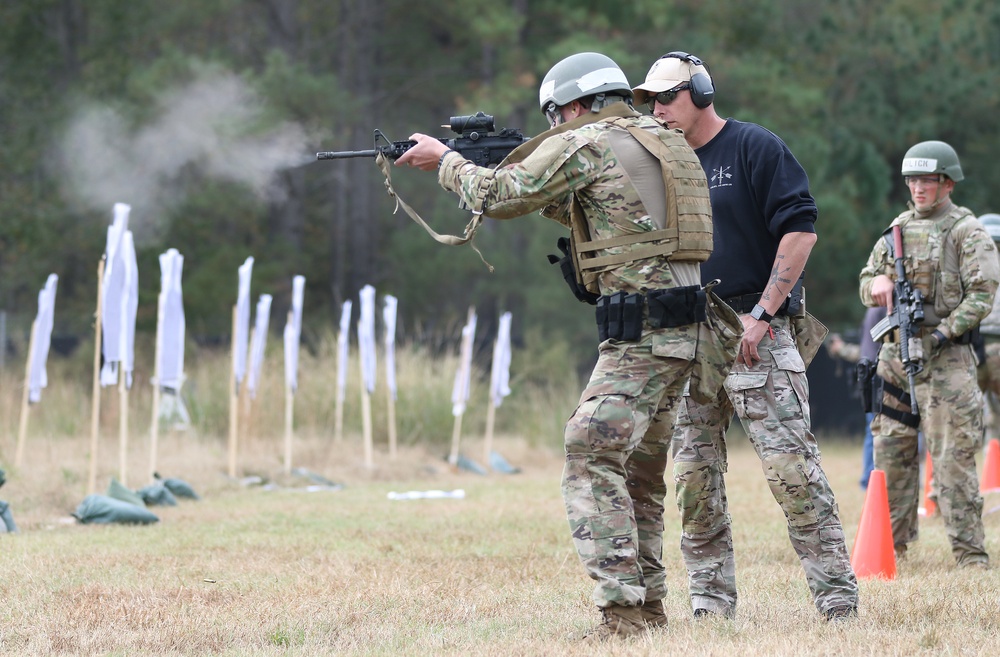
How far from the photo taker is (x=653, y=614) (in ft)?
16.2

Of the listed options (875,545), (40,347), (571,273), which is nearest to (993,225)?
(875,545)

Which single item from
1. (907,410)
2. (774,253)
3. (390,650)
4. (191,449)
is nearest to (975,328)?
(907,410)

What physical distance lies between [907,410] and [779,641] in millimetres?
2925

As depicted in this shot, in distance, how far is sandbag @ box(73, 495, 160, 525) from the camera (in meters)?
8.77

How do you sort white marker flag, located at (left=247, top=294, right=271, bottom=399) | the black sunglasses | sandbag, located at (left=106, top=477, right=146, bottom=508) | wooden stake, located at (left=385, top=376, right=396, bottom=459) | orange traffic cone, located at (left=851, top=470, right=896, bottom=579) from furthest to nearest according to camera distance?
wooden stake, located at (left=385, top=376, right=396, bottom=459) < white marker flag, located at (left=247, top=294, right=271, bottom=399) < sandbag, located at (left=106, top=477, right=146, bottom=508) < orange traffic cone, located at (left=851, top=470, right=896, bottom=579) < the black sunglasses

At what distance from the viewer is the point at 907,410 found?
7164mm

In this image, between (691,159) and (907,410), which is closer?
(691,159)

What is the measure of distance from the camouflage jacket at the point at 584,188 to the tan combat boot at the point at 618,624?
3.73ft

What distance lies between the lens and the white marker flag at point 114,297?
1005cm

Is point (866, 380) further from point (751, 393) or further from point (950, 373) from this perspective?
point (751, 393)

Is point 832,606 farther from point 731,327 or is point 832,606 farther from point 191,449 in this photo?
point 191,449

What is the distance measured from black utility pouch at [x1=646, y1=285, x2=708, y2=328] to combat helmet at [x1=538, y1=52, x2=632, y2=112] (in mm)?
728

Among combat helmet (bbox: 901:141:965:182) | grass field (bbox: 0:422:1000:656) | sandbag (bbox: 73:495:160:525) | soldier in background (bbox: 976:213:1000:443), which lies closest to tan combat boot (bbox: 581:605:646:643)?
grass field (bbox: 0:422:1000:656)

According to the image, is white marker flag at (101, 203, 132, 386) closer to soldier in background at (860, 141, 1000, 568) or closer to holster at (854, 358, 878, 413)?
holster at (854, 358, 878, 413)
